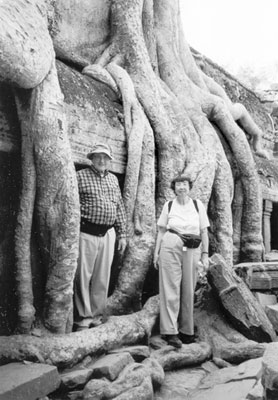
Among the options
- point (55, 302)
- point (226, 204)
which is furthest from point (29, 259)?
point (226, 204)

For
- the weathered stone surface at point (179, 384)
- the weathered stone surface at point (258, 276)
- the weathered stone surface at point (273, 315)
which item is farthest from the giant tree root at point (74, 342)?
the weathered stone surface at point (258, 276)

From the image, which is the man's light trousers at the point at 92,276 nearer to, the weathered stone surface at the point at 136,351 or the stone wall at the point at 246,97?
the weathered stone surface at the point at 136,351

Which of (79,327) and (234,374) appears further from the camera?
(79,327)

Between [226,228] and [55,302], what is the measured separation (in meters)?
2.60

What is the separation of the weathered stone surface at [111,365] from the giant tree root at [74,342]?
127 mm

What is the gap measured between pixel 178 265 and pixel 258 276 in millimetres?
1446

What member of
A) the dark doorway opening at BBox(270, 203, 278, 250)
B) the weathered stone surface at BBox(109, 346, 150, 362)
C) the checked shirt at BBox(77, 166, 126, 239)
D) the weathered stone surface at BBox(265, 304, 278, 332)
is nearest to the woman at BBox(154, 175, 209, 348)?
the weathered stone surface at BBox(109, 346, 150, 362)

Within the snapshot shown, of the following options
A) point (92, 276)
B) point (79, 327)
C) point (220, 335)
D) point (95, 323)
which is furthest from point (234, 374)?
point (92, 276)

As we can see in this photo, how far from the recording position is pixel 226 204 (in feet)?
18.2

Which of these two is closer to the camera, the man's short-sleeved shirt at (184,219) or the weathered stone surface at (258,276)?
the man's short-sleeved shirt at (184,219)

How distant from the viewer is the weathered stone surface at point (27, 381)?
2.48 m

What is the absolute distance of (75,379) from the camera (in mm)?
2924

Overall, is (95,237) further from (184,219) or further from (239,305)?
(239,305)

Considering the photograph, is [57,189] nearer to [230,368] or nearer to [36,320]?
[36,320]
